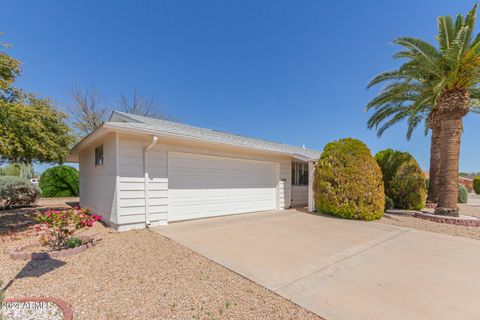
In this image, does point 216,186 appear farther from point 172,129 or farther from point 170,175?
point 172,129

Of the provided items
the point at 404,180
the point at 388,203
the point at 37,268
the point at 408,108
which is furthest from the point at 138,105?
the point at 404,180

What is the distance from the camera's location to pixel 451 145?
7488 millimetres

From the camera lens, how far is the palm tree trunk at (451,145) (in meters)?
7.43

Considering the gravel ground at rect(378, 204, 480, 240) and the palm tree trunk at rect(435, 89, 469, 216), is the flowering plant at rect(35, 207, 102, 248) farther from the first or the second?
the palm tree trunk at rect(435, 89, 469, 216)

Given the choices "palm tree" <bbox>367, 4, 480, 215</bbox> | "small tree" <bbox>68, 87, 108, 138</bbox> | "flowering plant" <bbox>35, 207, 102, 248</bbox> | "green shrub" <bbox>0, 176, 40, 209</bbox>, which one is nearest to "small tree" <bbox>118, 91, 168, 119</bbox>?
"small tree" <bbox>68, 87, 108, 138</bbox>

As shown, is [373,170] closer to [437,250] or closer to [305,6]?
[437,250]

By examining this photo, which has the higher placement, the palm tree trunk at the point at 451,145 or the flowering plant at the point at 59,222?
the palm tree trunk at the point at 451,145

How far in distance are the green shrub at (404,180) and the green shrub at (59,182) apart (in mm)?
19651

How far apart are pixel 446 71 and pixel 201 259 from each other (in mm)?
10102

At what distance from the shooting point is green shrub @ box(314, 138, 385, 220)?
7293mm

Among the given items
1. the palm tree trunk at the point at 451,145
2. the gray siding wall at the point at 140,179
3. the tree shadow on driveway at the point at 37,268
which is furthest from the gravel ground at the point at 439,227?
the tree shadow on driveway at the point at 37,268

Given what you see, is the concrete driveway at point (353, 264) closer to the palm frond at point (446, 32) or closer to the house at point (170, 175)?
the house at point (170, 175)

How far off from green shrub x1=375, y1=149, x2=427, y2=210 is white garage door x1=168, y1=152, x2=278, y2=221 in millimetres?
5694

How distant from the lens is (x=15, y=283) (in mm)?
2812
